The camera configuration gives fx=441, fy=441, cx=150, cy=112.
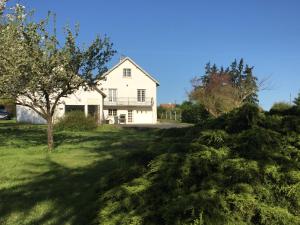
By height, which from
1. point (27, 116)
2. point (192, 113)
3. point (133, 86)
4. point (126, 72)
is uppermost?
point (126, 72)

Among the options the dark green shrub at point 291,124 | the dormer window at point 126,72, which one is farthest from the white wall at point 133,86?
the dark green shrub at point 291,124

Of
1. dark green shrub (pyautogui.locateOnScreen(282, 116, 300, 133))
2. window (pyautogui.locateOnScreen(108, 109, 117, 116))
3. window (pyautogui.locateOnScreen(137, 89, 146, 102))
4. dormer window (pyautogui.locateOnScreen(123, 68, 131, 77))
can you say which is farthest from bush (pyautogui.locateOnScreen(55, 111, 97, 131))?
dark green shrub (pyautogui.locateOnScreen(282, 116, 300, 133))

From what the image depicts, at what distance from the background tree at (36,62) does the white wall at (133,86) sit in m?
42.2

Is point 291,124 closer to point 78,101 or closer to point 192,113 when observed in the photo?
point 78,101

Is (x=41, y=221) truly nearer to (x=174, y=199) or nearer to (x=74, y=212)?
(x=74, y=212)

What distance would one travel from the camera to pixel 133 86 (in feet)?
198

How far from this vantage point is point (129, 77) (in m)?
60.0

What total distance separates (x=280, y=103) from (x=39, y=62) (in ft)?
36.8

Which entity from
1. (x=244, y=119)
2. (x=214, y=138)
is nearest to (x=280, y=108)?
(x=244, y=119)

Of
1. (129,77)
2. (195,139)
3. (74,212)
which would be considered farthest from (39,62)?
(129,77)

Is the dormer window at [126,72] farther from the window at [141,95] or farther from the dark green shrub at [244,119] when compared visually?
the dark green shrub at [244,119]

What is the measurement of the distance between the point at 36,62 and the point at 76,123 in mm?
18117

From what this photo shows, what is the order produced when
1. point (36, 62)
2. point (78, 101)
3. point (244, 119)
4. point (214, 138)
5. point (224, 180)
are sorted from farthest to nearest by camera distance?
point (78, 101)
point (36, 62)
point (244, 119)
point (214, 138)
point (224, 180)

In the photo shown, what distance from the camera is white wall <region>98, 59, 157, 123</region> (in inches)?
2350
